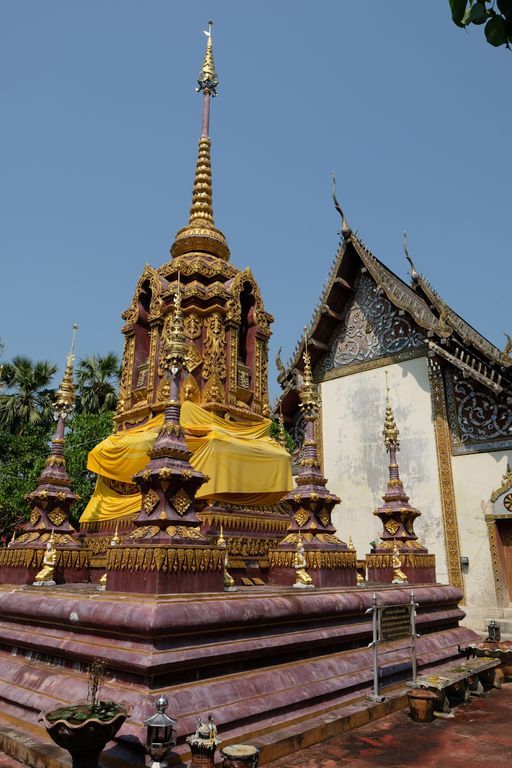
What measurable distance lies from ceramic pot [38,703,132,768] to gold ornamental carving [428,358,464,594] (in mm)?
12063

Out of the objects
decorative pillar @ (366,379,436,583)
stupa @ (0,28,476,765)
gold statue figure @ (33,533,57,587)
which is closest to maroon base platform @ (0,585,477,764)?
stupa @ (0,28,476,765)

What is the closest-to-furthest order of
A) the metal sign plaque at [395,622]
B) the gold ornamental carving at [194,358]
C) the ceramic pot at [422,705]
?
the ceramic pot at [422,705] → the metal sign plaque at [395,622] → the gold ornamental carving at [194,358]

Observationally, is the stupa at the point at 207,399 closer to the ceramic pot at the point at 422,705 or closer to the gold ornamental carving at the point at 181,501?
the gold ornamental carving at the point at 181,501

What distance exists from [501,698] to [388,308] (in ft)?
41.5

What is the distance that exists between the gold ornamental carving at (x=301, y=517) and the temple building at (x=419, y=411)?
7.58 meters

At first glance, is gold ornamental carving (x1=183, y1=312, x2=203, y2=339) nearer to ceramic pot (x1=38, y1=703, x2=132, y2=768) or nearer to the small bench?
the small bench

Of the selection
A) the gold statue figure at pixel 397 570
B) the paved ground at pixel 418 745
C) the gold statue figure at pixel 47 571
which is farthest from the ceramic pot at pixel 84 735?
the gold statue figure at pixel 397 570

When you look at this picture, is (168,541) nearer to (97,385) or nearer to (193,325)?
(193,325)

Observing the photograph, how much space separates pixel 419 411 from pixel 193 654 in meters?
12.6

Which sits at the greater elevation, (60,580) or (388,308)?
(388,308)

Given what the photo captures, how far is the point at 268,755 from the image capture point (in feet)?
15.7

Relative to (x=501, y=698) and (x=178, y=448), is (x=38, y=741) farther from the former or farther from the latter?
(x=501, y=698)

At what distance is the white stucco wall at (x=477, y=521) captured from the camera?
14.0 metres

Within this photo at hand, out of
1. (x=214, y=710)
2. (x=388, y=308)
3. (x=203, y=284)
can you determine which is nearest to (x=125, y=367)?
(x=203, y=284)
